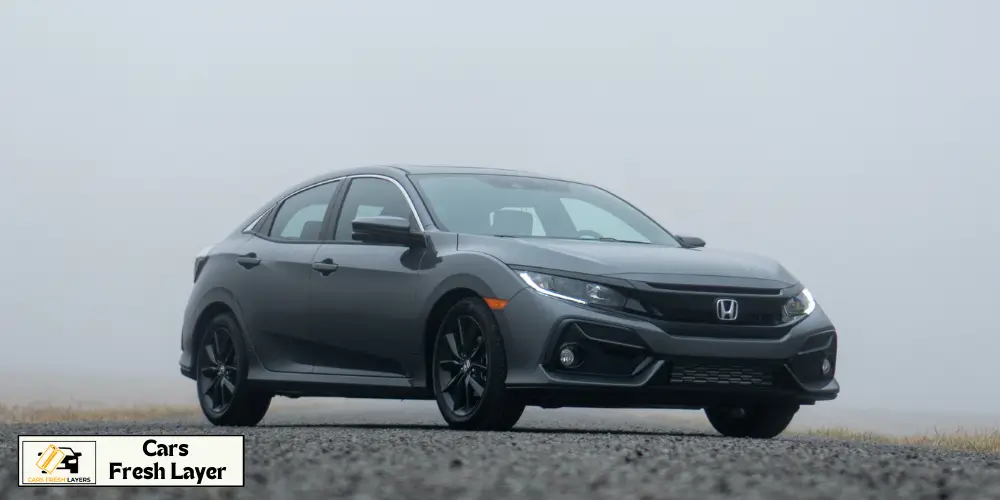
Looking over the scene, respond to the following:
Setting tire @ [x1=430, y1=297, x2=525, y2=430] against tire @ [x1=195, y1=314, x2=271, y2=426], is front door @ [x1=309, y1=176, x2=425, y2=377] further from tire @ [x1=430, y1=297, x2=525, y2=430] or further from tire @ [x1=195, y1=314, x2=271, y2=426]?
tire @ [x1=195, y1=314, x2=271, y2=426]

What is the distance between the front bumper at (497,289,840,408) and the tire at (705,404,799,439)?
0.91 metres

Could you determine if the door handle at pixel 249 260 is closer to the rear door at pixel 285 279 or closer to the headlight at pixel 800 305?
the rear door at pixel 285 279

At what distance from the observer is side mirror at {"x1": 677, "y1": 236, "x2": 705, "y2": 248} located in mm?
10297

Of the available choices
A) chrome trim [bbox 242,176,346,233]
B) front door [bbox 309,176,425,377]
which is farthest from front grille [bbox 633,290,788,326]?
chrome trim [bbox 242,176,346,233]

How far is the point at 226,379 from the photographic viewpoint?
1091 centimetres

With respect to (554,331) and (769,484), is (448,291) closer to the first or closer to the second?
(554,331)

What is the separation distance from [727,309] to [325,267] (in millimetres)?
2714

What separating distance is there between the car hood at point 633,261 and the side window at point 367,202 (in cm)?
103

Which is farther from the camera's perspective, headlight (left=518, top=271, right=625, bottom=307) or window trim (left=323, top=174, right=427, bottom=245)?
window trim (left=323, top=174, right=427, bottom=245)

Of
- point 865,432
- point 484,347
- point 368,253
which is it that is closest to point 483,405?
point 484,347

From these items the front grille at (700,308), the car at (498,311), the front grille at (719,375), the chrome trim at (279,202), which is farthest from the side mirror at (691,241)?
the chrome trim at (279,202)

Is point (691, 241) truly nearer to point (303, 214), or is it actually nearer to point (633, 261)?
point (633, 261)

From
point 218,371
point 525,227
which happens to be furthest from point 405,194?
point 218,371

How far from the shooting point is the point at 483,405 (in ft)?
27.5
